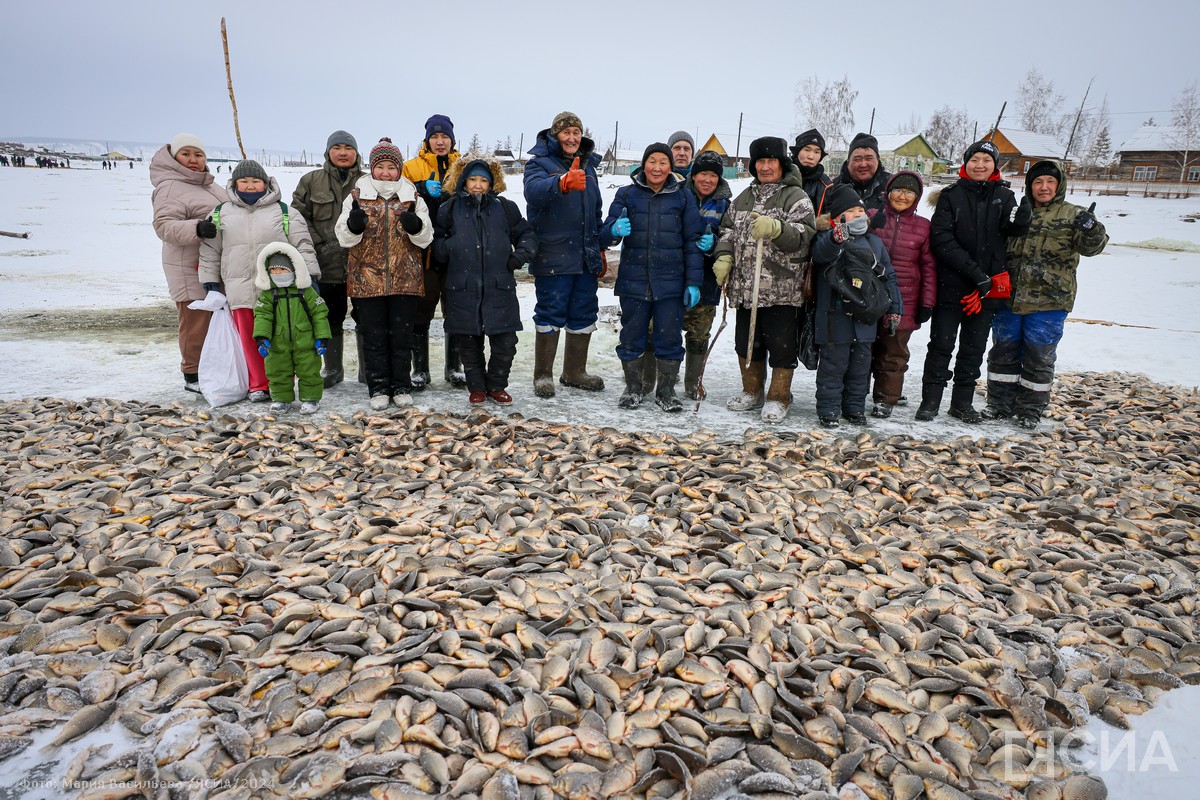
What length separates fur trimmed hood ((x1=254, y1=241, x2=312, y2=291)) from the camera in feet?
15.7

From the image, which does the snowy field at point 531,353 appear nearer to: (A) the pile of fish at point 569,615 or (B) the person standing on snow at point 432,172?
(A) the pile of fish at point 569,615

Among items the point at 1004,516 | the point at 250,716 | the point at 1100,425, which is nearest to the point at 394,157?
the point at 250,716

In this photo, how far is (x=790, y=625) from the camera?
266 centimetres

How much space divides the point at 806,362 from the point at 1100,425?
2.39m

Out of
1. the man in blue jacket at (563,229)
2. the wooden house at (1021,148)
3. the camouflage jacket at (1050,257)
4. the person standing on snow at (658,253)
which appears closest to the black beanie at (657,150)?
the person standing on snow at (658,253)

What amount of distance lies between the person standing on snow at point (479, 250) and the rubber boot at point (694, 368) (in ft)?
4.91

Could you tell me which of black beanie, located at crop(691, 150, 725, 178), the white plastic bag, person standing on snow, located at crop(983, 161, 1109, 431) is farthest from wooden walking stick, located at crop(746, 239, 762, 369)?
the white plastic bag

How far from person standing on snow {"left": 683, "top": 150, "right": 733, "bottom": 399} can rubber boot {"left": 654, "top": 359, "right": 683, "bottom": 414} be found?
286 millimetres

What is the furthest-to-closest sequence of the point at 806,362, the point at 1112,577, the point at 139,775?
1. the point at 806,362
2. the point at 1112,577
3. the point at 139,775

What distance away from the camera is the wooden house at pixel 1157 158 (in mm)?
36494

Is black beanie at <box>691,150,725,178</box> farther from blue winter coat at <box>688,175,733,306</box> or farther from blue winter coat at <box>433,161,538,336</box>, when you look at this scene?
blue winter coat at <box>433,161,538,336</box>

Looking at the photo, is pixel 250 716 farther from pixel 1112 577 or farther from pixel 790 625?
pixel 1112 577

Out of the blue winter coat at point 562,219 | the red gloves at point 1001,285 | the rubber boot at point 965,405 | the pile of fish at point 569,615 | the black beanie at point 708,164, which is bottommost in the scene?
the pile of fish at point 569,615

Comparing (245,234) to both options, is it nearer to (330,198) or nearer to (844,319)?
(330,198)
